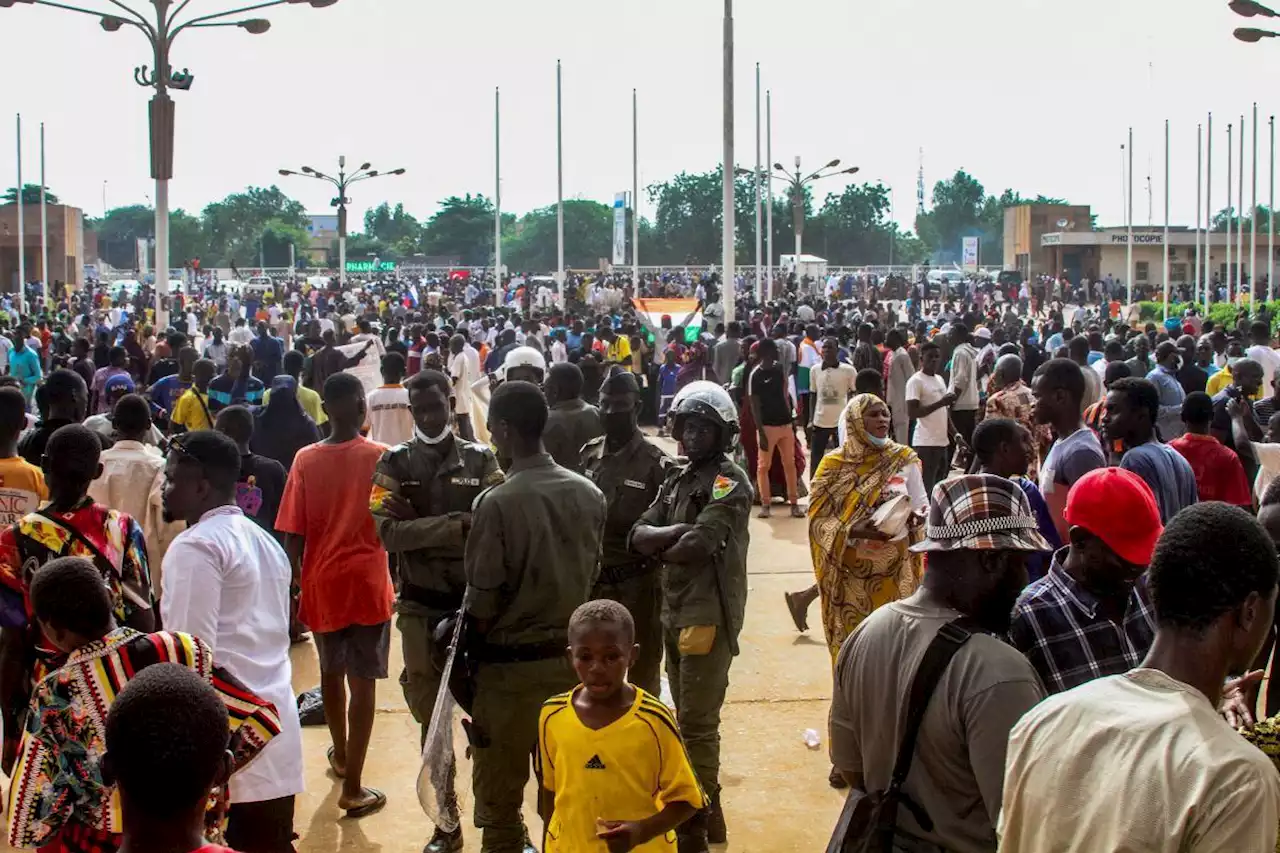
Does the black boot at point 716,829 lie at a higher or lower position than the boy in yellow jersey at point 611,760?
lower

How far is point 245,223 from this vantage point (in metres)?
133

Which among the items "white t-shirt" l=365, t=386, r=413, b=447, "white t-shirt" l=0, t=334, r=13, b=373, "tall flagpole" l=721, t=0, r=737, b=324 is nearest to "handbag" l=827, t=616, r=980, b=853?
"white t-shirt" l=365, t=386, r=413, b=447

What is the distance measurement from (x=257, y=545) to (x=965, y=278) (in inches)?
2637

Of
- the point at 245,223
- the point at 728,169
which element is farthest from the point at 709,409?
the point at 245,223

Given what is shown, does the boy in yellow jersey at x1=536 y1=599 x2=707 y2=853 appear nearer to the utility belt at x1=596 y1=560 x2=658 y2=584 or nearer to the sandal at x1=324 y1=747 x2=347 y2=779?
the utility belt at x1=596 y1=560 x2=658 y2=584

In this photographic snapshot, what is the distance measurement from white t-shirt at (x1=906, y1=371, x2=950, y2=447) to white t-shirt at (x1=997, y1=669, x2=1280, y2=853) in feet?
33.6

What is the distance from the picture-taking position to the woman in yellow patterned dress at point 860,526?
693cm

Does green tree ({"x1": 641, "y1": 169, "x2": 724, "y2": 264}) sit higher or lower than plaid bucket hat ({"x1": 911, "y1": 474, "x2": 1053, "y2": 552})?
higher

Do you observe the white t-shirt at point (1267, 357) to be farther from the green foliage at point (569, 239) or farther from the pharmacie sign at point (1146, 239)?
the green foliage at point (569, 239)

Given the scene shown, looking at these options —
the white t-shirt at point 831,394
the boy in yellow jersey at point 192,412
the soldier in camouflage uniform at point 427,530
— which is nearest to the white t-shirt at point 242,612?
the soldier in camouflage uniform at point 427,530

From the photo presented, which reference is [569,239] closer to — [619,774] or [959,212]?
[959,212]

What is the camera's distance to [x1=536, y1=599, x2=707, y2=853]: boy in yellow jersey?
4312 millimetres

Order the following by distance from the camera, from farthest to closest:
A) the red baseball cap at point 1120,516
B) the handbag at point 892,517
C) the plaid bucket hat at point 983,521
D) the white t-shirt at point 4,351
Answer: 1. the white t-shirt at point 4,351
2. the handbag at point 892,517
3. the red baseball cap at point 1120,516
4. the plaid bucket hat at point 983,521

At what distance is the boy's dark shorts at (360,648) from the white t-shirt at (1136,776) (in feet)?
13.4
